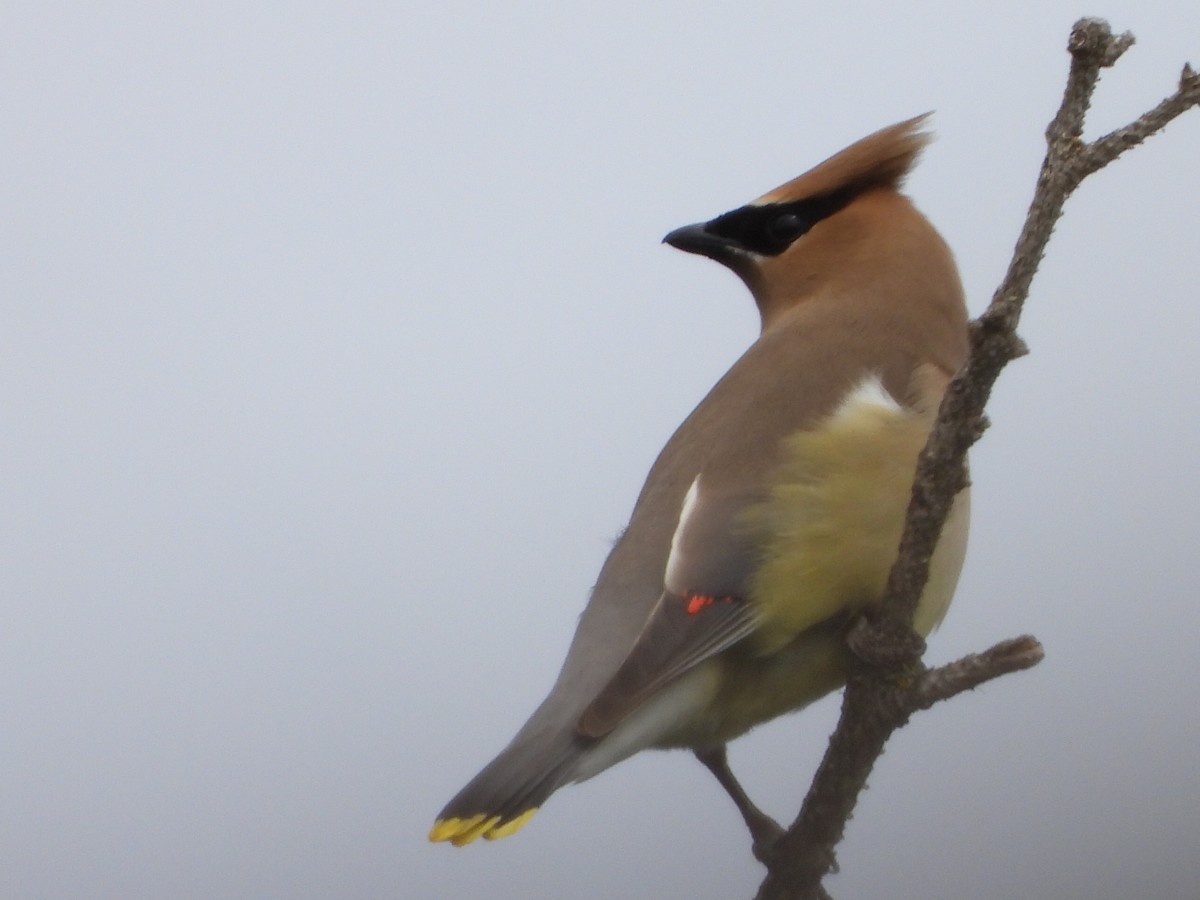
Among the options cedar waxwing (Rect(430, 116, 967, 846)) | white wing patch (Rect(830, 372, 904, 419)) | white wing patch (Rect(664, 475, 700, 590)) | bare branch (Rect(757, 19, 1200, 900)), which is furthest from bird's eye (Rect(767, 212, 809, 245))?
bare branch (Rect(757, 19, 1200, 900))

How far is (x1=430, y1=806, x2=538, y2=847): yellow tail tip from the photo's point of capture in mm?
2127

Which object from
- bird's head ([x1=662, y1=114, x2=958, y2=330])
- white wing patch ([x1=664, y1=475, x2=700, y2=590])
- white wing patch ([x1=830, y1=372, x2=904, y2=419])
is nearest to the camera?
white wing patch ([x1=664, y1=475, x2=700, y2=590])

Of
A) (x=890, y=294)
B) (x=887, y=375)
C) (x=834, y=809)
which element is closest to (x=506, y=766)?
(x=834, y=809)

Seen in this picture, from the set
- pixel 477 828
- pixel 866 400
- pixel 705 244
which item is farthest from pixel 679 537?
pixel 705 244

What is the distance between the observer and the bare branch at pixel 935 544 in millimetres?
1822

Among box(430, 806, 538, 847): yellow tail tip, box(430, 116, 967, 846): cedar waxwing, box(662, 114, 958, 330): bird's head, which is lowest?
box(430, 806, 538, 847): yellow tail tip

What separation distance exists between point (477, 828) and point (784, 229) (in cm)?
150

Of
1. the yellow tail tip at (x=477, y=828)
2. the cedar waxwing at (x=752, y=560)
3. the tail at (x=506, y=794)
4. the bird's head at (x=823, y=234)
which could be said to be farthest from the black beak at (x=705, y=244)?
the yellow tail tip at (x=477, y=828)

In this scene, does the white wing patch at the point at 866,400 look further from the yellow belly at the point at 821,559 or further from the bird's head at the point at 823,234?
the bird's head at the point at 823,234

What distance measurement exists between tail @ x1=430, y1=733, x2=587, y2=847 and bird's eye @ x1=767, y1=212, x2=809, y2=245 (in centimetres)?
132

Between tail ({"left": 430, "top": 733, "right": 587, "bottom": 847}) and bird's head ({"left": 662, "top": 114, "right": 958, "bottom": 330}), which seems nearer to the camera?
tail ({"left": 430, "top": 733, "right": 587, "bottom": 847})

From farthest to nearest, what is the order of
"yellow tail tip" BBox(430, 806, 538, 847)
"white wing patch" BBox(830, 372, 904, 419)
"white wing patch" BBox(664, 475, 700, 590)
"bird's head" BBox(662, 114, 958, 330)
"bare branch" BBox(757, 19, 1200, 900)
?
"bird's head" BBox(662, 114, 958, 330), "white wing patch" BBox(830, 372, 904, 419), "white wing patch" BBox(664, 475, 700, 590), "yellow tail tip" BBox(430, 806, 538, 847), "bare branch" BBox(757, 19, 1200, 900)

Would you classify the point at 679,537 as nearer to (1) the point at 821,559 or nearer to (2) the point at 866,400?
(1) the point at 821,559

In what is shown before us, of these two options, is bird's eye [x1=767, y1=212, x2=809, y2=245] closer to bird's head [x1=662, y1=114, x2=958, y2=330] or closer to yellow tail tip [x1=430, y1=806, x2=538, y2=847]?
bird's head [x1=662, y1=114, x2=958, y2=330]
